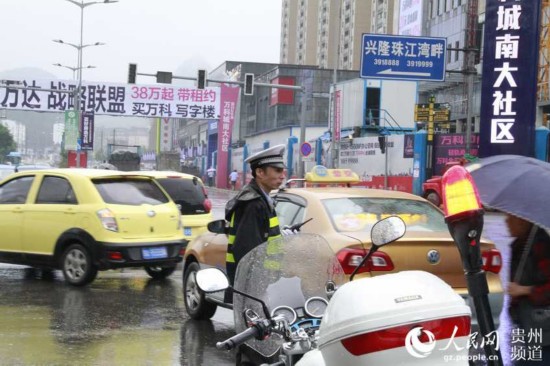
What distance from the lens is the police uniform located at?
4.30 m

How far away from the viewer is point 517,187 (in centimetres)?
291

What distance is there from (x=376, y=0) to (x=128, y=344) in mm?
107163

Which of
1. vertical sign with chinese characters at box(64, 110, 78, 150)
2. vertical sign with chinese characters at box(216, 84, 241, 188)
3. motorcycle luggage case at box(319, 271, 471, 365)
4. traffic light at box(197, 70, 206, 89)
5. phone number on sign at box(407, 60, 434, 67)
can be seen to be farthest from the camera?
vertical sign with chinese characters at box(216, 84, 241, 188)

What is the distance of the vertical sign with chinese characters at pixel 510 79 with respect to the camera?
74.1 feet

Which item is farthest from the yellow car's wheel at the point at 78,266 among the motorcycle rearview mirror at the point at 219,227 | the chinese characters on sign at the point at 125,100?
the chinese characters on sign at the point at 125,100

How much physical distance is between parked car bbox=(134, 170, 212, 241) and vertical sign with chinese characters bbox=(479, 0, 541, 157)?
43.2 ft

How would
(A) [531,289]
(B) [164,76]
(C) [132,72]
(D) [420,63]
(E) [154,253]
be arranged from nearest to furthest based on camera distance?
1. (A) [531,289]
2. (E) [154,253]
3. (D) [420,63]
4. (B) [164,76]
5. (C) [132,72]

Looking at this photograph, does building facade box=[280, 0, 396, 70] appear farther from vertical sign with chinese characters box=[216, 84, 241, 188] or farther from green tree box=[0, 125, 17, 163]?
green tree box=[0, 125, 17, 163]

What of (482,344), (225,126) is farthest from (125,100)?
(482,344)

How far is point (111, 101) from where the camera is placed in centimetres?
4625

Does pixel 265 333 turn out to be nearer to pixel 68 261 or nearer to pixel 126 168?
pixel 68 261

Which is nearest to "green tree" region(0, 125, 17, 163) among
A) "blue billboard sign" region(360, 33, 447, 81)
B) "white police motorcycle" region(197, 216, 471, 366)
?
"blue billboard sign" region(360, 33, 447, 81)

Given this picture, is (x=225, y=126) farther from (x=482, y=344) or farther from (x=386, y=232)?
(x=482, y=344)

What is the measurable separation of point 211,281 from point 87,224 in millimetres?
6611
